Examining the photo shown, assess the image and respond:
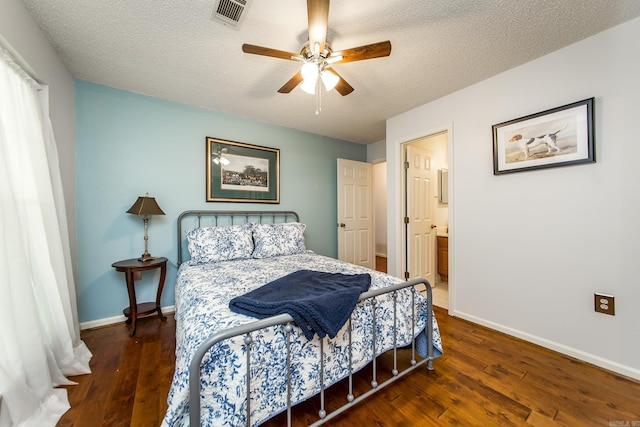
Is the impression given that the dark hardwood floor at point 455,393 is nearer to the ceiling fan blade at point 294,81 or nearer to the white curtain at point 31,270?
the white curtain at point 31,270

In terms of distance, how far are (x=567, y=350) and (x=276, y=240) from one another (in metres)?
2.86

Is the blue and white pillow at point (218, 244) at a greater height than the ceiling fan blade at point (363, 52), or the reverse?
the ceiling fan blade at point (363, 52)

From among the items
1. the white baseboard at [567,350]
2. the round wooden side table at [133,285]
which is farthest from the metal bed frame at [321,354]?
the round wooden side table at [133,285]

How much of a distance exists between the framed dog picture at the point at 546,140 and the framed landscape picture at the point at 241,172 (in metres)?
2.71

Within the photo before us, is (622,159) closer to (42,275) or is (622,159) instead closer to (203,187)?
(203,187)

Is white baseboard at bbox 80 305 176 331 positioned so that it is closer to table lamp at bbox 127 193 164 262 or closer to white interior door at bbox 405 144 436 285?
table lamp at bbox 127 193 164 262

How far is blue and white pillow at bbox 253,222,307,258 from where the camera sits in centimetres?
280

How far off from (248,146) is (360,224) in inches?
92.0

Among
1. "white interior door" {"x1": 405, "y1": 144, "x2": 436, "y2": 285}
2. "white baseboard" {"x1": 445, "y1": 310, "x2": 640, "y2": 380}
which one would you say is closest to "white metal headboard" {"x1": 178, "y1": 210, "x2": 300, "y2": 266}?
"white interior door" {"x1": 405, "y1": 144, "x2": 436, "y2": 285}

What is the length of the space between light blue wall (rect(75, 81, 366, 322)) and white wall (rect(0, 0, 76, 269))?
0.36ft

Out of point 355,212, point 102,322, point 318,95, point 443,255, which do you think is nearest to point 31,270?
point 102,322

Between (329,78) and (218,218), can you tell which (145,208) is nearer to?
(218,218)

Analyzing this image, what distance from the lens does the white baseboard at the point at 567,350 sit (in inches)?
65.8

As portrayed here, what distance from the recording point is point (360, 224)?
14.2 feet
